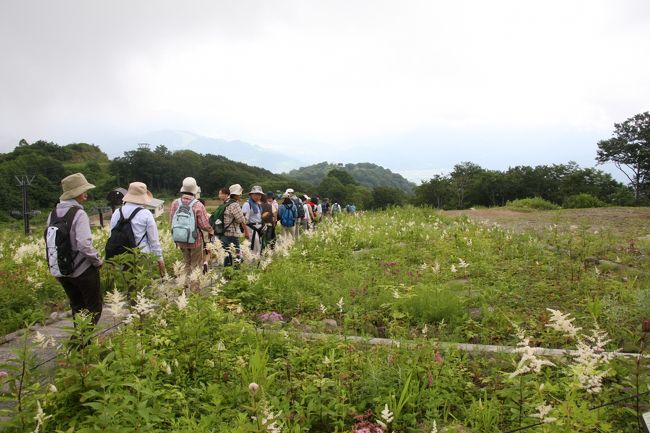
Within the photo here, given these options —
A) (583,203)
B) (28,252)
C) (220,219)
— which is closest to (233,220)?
(220,219)

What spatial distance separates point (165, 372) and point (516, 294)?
508 centimetres

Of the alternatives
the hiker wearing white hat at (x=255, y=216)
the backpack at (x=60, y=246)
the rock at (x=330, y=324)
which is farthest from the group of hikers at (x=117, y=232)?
the rock at (x=330, y=324)

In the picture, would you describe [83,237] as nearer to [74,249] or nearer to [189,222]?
[74,249]

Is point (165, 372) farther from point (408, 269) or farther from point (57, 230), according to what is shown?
point (408, 269)

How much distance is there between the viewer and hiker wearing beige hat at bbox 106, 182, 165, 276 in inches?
197

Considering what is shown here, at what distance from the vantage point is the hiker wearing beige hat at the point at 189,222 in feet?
21.5

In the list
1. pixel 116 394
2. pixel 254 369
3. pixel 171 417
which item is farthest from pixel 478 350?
pixel 116 394

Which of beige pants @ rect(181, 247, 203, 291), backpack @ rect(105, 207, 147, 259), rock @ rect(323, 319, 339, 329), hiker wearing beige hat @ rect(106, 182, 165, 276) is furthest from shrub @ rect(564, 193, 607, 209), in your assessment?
backpack @ rect(105, 207, 147, 259)

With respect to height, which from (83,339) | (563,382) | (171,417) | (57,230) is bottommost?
(171,417)

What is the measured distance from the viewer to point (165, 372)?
11.6 feet

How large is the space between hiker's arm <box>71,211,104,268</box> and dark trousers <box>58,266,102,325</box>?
19 centimetres

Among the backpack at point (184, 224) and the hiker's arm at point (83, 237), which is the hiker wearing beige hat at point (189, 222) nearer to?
the backpack at point (184, 224)

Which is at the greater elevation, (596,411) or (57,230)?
(57,230)

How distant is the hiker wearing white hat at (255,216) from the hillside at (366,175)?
14147cm
